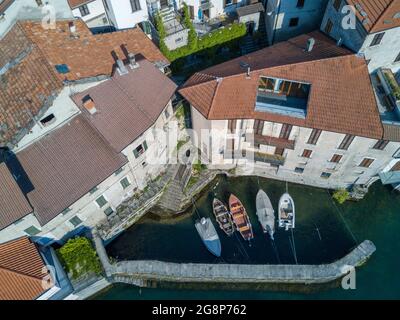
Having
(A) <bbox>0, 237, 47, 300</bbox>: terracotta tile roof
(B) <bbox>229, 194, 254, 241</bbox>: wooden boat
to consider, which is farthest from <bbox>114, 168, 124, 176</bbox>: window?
(B) <bbox>229, 194, 254, 241</bbox>: wooden boat

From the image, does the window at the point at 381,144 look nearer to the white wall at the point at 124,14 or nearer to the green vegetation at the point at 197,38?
the green vegetation at the point at 197,38

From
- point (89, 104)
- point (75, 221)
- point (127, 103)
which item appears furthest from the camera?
point (75, 221)

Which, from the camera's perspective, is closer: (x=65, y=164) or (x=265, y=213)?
(x=65, y=164)

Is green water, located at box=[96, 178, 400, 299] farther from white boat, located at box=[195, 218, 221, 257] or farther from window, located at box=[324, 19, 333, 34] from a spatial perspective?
window, located at box=[324, 19, 333, 34]

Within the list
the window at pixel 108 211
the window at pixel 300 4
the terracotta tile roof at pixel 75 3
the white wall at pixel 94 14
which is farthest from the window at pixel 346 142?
the terracotta tile roof at pixel 75 3

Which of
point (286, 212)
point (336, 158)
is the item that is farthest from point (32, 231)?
point (336, 158)

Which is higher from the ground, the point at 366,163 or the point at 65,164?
the point at 65,164

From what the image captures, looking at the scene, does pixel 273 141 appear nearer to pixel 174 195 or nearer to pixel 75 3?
pixel 174 195
